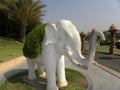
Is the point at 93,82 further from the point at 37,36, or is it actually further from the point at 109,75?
the point at 37,36

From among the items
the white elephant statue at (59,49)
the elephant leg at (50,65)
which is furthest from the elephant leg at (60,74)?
the elephant leg at (50,65)

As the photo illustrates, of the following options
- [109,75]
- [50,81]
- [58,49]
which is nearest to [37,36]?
[58,49]

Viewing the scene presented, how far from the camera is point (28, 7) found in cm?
2528

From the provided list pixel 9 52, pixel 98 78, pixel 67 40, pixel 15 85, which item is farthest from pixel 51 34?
pixel 9 52

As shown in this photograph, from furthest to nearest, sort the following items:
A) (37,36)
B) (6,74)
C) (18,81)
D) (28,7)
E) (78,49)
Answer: (28,7) → (6,74) → (18,81) → (37,36) → (78,49)

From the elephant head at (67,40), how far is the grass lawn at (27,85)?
1.22 metres

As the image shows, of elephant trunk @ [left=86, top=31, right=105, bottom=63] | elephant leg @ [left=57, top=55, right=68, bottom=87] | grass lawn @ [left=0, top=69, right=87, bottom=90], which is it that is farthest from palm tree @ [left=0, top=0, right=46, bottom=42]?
elephant trunk @ [left=86, top=31, right=105, bottom=63]

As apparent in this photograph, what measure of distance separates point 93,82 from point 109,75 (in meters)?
1.29

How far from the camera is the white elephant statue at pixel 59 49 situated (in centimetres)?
616

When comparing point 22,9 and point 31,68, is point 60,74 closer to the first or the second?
point 31,68

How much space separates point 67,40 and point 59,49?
41 cm

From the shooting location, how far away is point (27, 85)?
723 centimetres

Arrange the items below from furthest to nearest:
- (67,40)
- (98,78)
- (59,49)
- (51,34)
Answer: (98,78)
(51,34)
(59,49)
(67,40)

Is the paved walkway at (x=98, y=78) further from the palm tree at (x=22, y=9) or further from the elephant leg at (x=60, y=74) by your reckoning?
the palm tree at (x=22, y=9)
